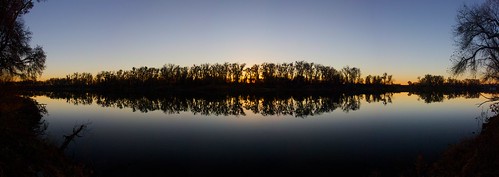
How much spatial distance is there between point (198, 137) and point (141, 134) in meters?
5.53

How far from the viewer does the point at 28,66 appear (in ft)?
144

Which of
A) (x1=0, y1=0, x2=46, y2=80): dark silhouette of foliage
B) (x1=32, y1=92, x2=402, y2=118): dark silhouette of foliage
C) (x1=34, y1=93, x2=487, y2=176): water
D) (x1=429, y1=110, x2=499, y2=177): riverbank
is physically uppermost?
(x1=0, y1=0, x2=46, y2=80): dark silhouette of foliage

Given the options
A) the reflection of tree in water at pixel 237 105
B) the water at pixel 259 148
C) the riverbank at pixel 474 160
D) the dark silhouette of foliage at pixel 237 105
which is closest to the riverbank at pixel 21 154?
the water at pixel 259 148

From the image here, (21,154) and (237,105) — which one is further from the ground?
(21,154)

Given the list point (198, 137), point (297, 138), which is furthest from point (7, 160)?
point (297, 138)

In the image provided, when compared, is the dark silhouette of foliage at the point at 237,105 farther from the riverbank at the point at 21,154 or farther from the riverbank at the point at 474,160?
the riverbank at the point at 21,154

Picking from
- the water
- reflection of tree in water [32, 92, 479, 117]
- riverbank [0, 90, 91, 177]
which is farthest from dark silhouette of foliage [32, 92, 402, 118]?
riverbank [0, 90, 91, 177]

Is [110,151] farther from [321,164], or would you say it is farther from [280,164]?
[321,164]

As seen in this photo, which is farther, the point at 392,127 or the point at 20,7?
the point at 392,127

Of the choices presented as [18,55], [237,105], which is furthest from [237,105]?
[18,55]

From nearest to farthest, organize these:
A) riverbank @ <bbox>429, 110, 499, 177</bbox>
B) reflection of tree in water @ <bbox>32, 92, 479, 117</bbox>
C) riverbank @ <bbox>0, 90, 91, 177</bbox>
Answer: riverbank @ <bbox>0, 90, 91, 177</bbox>, riverbank @ <bbox>429, 110, 499, 177</bbox>, reflection of tree in water @ <bbox>32, 92, 479, 117</bbox>

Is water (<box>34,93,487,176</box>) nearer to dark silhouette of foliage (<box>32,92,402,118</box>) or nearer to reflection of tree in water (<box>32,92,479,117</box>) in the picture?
dark silhouette of foliage (<box>32,92,402,118</box>)

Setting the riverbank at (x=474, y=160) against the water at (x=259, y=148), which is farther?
the water at (x=259, y=148)

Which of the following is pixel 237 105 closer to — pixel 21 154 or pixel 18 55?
pixel 18 55
